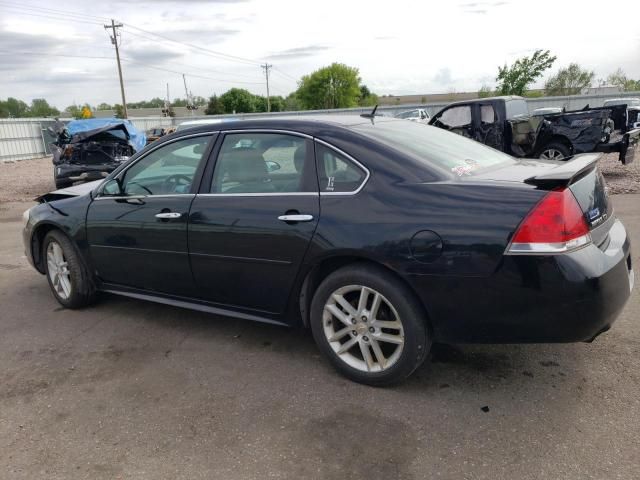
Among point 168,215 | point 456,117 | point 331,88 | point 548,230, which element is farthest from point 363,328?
point 331,88

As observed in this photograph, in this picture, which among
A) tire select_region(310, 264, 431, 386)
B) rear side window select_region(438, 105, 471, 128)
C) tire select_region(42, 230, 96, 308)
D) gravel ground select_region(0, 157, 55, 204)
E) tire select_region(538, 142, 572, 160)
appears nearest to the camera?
tire select_region(310, 264, 431, 386)

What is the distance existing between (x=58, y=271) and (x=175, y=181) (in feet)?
5.63

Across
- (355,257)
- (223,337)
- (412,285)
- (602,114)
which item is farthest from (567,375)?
(602,114)

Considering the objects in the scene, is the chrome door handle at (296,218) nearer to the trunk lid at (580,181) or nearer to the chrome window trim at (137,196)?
the chrome window trim at (137,196)

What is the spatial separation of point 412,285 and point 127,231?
2.34 m

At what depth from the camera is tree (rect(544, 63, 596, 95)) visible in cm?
5703

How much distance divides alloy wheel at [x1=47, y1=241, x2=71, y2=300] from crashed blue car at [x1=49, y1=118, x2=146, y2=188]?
8.66 meters

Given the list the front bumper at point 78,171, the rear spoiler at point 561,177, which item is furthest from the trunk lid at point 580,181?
the front bumper at point 78,171

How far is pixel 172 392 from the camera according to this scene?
325 centimetres

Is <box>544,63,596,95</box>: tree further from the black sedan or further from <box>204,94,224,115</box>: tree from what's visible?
the black sedan

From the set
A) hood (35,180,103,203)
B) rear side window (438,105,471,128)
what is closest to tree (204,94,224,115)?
rear side window (438,105,471,128)

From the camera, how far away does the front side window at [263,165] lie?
331 cm

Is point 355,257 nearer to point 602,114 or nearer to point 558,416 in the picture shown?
point 558,416

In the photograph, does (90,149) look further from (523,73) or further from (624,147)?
(523,73)
